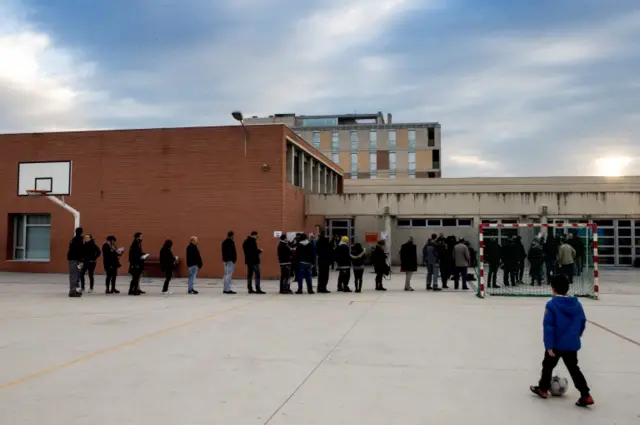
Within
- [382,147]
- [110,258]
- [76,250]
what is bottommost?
[110,258]

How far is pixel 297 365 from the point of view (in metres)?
6.96

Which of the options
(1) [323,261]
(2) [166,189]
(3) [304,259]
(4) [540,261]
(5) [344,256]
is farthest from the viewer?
(2) [166,189]

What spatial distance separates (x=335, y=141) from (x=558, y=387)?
238 feet

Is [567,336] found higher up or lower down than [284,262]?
lower down

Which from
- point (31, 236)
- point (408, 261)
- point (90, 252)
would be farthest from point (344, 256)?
point (31, 236)

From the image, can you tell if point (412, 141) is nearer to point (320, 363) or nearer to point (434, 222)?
point (434, 222)

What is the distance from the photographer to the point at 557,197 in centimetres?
2492

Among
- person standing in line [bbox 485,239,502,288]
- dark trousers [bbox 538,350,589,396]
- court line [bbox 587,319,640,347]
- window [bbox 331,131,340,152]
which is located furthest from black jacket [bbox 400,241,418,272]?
window [bbox 331,131,340,152]

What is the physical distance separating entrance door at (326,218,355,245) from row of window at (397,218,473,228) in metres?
2.80

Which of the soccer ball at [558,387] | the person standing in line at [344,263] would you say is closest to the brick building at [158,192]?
the person standing in line at [344,263]

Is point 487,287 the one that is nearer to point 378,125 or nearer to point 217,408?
point 217,408

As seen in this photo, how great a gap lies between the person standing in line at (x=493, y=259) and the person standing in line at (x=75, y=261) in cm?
1187

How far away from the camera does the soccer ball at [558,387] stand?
18.7 feet

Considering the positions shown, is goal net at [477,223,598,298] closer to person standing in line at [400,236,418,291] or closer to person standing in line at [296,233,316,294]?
person standing in line at [400,236,418,291]
